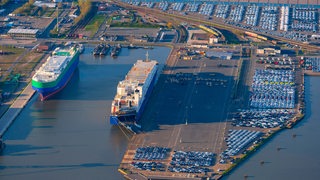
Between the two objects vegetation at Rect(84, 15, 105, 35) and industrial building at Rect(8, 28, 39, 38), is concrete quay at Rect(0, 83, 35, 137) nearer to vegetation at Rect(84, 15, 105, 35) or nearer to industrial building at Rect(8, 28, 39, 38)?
industrial building at Rect(8, 28, 39, 38)

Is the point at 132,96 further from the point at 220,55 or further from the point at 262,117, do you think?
the point at 220,55

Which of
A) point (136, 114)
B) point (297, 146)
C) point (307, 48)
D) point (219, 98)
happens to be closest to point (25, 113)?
point (136, 114)

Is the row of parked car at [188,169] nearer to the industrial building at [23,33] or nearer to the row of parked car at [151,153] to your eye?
the row of parked car at [151,153]

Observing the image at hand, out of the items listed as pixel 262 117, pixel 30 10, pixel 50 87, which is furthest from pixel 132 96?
pixel 30 10

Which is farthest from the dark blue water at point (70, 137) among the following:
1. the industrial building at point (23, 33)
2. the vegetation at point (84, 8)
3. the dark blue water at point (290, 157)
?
the vegetation at point (84, 8)

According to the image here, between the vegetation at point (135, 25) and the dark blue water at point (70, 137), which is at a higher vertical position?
the dark blue water at point (70, 137)
